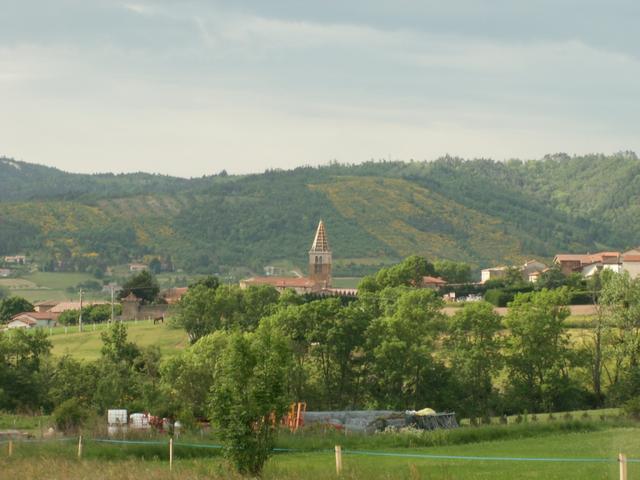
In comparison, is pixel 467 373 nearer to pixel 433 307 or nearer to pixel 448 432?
pixel 433 307

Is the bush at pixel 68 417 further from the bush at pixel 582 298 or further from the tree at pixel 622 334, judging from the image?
the bush at pixel 582 298

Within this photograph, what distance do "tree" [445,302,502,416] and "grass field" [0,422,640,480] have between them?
1561 centimetres

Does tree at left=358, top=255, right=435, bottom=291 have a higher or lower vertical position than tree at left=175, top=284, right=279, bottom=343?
higher

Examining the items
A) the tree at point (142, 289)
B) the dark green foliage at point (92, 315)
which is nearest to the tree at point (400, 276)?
the tree at point (142, 289)

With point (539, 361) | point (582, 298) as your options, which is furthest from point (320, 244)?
point (539, 361)

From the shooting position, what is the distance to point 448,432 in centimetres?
4109

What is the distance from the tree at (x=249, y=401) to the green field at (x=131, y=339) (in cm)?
5336

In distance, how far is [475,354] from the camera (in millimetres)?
61781

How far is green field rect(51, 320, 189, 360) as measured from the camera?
3339 inches

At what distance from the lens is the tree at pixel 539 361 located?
61.2 meters

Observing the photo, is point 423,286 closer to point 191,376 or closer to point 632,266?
point 632,266

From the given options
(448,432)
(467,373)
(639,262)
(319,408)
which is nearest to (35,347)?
(319,408)

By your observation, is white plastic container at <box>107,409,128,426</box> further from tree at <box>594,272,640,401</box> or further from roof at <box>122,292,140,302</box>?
roof at <box>122,292,140,302</box>

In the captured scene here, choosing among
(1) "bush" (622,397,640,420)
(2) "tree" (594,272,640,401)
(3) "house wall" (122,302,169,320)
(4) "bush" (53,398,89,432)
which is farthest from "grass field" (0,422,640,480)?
(3) "house wall" (122,302,169,320)
